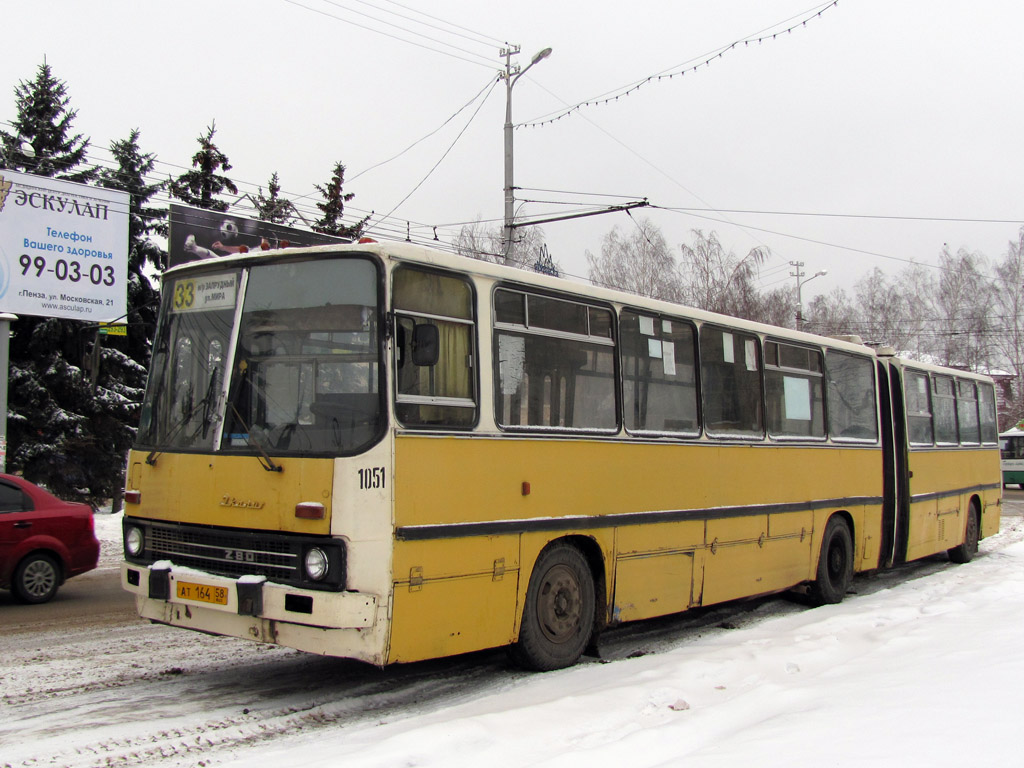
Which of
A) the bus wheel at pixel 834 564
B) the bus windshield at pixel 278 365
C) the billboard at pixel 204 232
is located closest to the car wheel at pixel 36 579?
the bus windshield at pixel 278 365

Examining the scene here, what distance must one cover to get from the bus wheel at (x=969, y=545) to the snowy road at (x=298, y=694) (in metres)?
6.27

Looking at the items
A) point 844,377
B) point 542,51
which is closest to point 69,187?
point 542,51

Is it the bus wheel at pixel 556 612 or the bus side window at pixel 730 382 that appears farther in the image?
the bus side window at pixel 730 382

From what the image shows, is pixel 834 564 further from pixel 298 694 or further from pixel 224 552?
pixel 224 552

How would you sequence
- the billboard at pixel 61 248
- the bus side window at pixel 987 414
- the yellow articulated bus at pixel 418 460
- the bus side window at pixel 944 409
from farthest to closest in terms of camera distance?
1. the billboard at pixel 61 248
2. the bus side window at pixel 987 414
3. the bus side window at pixel 944 409
4. the yellow articulated bus at pixel 418 460

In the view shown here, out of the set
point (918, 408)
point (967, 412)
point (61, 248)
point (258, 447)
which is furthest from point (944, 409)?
point (61, 248)

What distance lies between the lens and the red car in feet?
33.7

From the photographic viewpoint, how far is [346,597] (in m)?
5.65

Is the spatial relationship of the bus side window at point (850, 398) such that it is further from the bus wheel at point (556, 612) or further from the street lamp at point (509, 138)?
the street lamp at point (509, 138)

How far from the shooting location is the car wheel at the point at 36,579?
10.3 meters

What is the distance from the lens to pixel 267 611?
5.84 m

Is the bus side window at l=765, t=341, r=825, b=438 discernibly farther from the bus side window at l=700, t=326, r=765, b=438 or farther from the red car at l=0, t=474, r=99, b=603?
the red car at l=0, t=474, r=99, b=603

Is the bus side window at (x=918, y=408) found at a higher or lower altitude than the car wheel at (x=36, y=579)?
higher

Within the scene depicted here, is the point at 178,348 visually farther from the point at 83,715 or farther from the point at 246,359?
the point at 83,715
